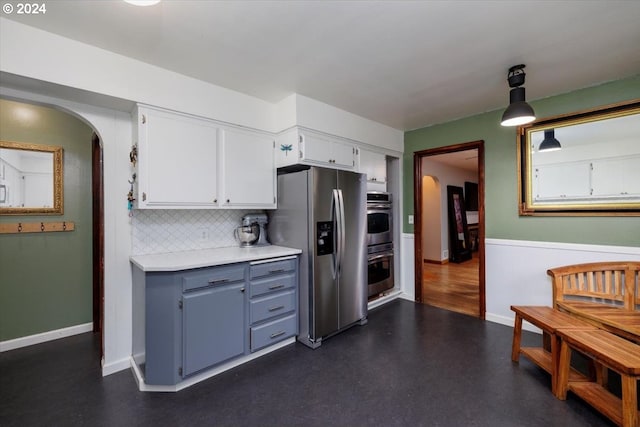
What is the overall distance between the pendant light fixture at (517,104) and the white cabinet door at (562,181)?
883mm

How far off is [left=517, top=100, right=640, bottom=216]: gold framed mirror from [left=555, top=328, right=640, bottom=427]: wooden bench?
4.37 ft

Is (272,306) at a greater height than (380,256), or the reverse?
(380,256)

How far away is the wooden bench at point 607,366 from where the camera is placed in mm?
1465

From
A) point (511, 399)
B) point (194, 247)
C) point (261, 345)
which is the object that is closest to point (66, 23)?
point (194, 247)

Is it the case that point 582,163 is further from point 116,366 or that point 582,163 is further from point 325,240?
point 116,366

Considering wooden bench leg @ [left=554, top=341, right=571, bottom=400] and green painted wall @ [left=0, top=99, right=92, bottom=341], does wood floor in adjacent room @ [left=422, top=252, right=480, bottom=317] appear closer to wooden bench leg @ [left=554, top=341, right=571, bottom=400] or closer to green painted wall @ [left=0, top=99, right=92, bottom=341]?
wooden bench leg @ [left=554, top=341, right=571, bottom=400]

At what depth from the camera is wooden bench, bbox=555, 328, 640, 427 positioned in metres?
1.46

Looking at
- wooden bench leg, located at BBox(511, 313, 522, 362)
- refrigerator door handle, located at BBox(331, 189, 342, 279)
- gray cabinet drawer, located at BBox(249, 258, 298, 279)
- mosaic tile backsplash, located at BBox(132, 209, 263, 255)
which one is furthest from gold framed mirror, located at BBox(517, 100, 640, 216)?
mosaic tile backsplash, located at BBox(132, 209, 263, 255)

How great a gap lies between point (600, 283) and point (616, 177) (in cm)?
98

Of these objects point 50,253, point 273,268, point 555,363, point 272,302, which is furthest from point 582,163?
point 50,253

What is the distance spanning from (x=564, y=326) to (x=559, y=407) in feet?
1.72

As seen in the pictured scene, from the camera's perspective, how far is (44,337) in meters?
2.66

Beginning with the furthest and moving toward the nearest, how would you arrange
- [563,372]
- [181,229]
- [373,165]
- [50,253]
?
[373,165], [50,253], [181,229], [563,372]

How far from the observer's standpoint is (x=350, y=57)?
209 cm
